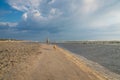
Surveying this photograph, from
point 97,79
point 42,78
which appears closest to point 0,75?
point 42,78

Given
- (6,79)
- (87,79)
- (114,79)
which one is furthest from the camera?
(114,79)

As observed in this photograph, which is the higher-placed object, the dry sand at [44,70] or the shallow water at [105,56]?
the dry sand at [44,70]

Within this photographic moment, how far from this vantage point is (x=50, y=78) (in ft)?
38.0

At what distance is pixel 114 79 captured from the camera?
14.0 metres

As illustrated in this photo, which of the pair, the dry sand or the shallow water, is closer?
the dry sand

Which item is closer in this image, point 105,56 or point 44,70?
point 44,70

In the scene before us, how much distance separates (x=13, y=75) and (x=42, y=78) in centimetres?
239

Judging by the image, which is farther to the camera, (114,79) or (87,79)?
(114,79)

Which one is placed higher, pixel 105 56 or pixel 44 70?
pixel 44 70

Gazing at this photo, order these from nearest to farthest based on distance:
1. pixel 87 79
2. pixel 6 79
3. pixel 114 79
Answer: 1. pixel 6 79
2. pixel 87 79
3. pixel 114 79

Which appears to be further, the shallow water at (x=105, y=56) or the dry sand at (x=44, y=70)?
the shallow water at (x=105, y=56)

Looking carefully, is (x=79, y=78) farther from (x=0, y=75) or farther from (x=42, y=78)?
(x=0, y=75)

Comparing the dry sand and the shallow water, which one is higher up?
the dry sand

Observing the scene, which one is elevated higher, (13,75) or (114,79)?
(13,75)
